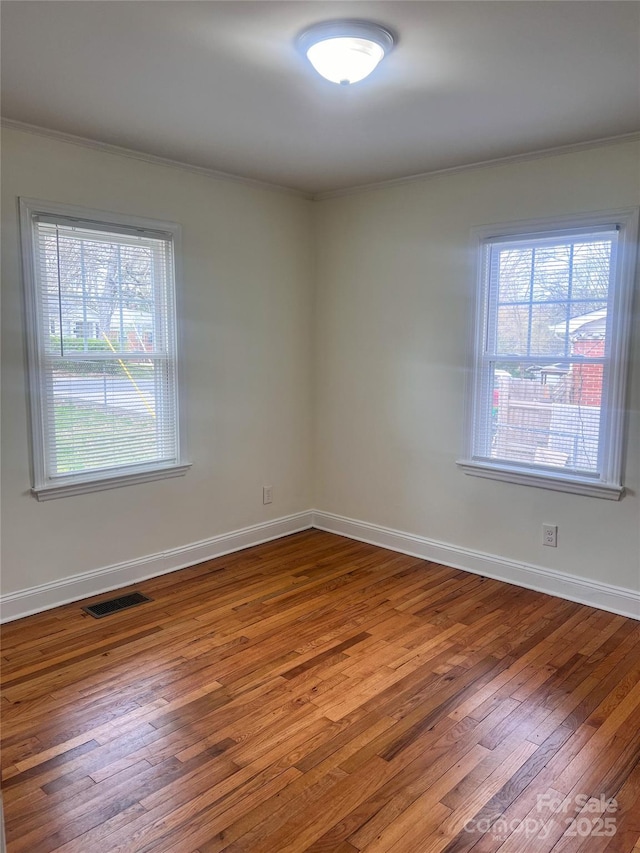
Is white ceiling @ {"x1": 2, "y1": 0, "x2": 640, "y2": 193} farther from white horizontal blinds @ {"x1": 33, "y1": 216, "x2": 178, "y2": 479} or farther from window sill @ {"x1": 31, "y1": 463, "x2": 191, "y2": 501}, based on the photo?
window sill @ {"x1": 31, "y1": 463, "x2": 191, "y2": 501}

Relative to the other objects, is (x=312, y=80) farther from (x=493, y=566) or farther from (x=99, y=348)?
(x=493, y=566)

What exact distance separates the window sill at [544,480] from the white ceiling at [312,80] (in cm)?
182

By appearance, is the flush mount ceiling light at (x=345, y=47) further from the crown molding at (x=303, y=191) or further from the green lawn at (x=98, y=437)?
the green lawn at (x=98, y=437)

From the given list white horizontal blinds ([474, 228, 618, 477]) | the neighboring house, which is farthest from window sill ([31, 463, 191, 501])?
white horizontal blinds ([474, 228, 618, 477])

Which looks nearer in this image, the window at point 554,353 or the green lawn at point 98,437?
the window at point 554,353

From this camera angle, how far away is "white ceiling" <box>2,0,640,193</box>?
1.97 metres

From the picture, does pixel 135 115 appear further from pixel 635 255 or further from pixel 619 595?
pixel 619 595

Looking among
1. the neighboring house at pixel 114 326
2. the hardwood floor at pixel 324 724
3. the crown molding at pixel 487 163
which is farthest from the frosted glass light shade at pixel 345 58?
the hardwood floor at pixel 324 724

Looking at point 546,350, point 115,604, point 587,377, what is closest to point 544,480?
point 587,377

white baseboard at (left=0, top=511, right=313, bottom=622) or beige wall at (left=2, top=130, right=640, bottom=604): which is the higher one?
beige wall at (left=2, top=130, right=640, bottom=604)

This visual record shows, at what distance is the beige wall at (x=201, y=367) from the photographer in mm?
3123

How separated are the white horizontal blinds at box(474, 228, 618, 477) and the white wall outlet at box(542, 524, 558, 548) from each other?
35cm

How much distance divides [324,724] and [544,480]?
1.93 m

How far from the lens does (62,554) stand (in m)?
3.37
